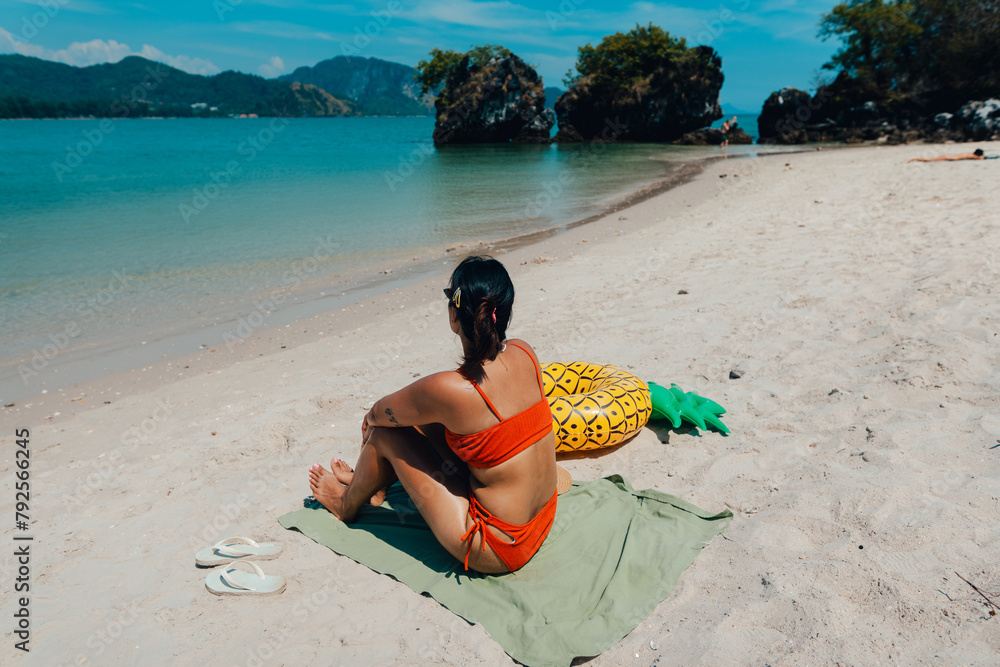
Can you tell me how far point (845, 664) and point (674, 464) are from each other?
1.77m

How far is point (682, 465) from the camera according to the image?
12.0 feet

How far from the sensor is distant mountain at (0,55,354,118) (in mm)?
102500

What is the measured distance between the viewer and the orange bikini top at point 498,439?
8.39 ft

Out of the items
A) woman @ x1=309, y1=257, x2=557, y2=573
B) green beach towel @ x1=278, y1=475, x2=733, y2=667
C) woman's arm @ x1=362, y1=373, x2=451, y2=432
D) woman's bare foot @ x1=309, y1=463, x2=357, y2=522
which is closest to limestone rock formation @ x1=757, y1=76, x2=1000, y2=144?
green beach towel @ x1=278, y1=475, x2=733, y2=667

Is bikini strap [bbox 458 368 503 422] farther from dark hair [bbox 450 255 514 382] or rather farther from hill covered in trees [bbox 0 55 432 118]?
hill covered in trees [bbox 0 55 432 118]

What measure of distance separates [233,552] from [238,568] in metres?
0.12

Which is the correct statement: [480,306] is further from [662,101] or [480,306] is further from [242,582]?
[662,101]

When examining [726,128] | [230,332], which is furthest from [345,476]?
[726,128]

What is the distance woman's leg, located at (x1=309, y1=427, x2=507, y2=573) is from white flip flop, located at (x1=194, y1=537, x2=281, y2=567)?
1.88 feet

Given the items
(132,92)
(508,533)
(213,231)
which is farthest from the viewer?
(132,92)

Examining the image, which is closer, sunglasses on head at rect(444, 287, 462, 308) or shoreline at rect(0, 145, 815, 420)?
sunglasses on head at rect(444, 287, 462, 308)

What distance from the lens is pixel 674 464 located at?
3695mm

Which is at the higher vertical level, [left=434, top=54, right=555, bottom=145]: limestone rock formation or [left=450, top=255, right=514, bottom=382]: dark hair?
[left=434, top=54, right=555, bottom=145]: limestone rock formation

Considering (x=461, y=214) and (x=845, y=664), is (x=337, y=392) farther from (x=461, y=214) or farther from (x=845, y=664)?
(x=461, y=214)
